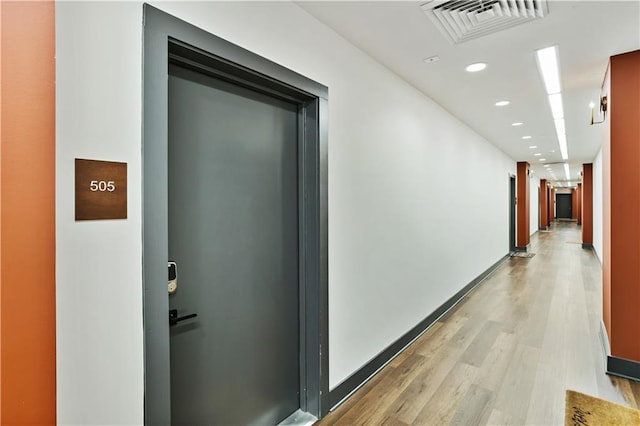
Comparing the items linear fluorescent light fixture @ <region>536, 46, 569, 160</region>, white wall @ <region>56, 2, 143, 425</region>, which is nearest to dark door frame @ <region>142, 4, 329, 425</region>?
white wall @ <region>56, 2, 143, 425</region>

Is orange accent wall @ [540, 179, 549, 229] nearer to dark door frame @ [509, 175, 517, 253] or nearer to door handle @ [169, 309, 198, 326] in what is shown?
dark door frame @ [509, 175, 517, 253]

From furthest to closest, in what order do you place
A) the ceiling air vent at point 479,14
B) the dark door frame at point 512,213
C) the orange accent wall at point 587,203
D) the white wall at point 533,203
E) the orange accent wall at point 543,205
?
the orange accent wall at point 543,205
the white wall at point 533,203
the orange accent wall at point 587,203
the dark door frame at point 512,213
the ceiling air vent at point 479,14

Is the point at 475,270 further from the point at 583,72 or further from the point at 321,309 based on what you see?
the point at 321,309

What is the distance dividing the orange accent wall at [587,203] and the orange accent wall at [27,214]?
43.0ft

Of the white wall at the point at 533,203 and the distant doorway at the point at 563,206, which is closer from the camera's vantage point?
the white wall at the point at 533,203

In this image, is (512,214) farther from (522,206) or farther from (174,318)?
(174,318)

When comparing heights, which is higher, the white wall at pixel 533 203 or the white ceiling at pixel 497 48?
the white ceiling at pixel 497 48

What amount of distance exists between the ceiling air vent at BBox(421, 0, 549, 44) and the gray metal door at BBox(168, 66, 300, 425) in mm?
1133

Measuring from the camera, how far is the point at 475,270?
569cm

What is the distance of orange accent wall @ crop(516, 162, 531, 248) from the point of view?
961cm

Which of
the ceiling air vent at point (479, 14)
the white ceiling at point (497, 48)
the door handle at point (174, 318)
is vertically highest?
the white ceiling at point (497, 48)

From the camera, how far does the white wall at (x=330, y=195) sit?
1.13 metres

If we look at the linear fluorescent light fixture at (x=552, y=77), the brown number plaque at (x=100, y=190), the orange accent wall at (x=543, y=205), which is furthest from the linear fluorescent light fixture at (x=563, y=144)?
the orange accent wall at (x=543, y=205)

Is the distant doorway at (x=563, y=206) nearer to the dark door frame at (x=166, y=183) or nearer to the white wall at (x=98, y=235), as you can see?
the dark door frame at (x=166, y=183)
